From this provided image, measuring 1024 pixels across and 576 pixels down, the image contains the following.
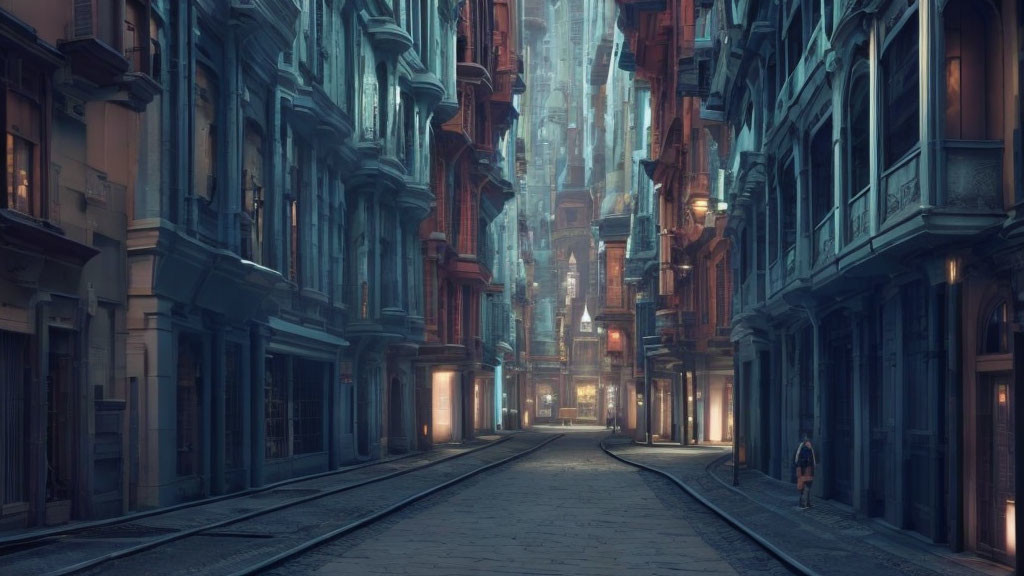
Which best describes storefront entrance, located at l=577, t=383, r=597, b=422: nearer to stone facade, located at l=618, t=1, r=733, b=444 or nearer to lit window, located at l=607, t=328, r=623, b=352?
lit window, located at l=607, t=328, r=623, b=352

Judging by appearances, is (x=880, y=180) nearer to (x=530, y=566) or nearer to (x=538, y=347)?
(x=530, y=566)

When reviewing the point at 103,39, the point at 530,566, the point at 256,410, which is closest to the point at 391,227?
the point at 256,410

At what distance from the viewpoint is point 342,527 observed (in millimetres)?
18547

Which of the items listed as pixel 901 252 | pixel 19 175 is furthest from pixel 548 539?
pixel 19 175

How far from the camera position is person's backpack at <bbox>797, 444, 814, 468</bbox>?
23.5 meters

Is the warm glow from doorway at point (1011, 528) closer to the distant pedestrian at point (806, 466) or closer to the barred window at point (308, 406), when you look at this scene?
the distant pedestrian at point (806, 466)

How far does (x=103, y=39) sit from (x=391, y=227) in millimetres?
23872

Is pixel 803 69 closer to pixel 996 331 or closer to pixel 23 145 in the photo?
pixel 996 331

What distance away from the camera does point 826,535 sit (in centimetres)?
1897

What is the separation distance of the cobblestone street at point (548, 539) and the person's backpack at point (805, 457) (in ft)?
6.73

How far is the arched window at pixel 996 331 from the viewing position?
1541cm

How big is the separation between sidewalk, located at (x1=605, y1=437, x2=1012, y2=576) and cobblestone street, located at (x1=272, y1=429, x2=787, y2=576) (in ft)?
2.07

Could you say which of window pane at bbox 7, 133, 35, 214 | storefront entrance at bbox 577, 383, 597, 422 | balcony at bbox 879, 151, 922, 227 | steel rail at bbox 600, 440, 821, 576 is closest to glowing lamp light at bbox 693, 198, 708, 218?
steel rail at bbox 600, 440, 821, 576

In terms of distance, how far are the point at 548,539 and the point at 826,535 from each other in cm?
437
